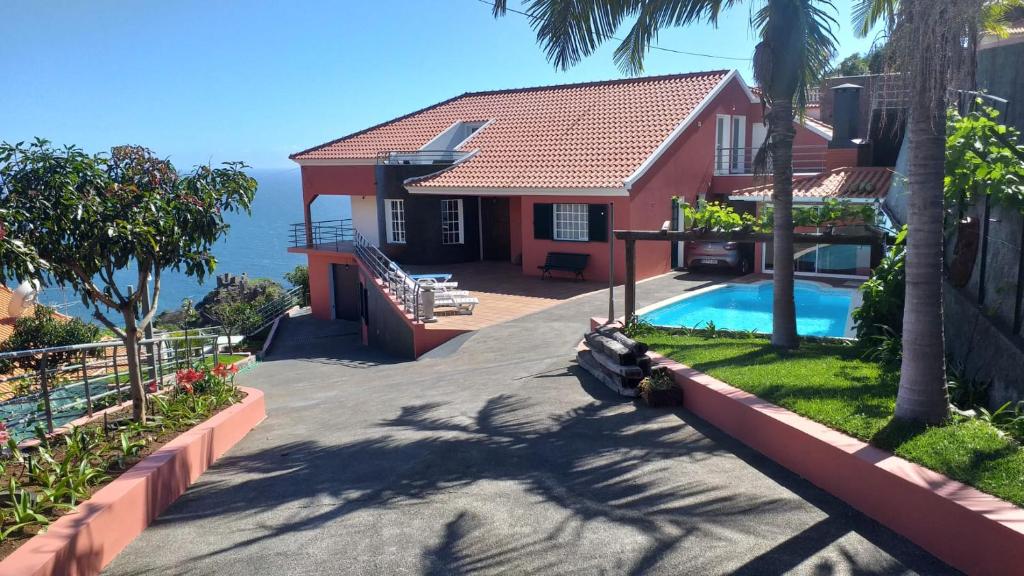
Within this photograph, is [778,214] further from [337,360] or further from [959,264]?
[337,360]

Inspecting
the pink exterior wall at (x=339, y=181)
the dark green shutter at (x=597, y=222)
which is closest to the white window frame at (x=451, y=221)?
the pink exterior wall at (x=339, y=181)

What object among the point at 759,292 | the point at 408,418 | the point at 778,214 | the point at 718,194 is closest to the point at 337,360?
the point at 408,418

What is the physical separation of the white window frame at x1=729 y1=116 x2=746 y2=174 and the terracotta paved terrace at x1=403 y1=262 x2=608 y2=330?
789 cm

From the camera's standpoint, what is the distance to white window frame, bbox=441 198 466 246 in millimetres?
26109

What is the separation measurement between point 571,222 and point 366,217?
9.47m

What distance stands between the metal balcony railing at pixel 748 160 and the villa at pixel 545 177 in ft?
0.18

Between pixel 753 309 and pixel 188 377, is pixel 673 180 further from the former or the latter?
pixel 188 377

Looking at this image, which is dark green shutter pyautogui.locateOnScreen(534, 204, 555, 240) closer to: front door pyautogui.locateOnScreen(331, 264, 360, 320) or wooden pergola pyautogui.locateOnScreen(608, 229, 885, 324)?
front door pyautogui.locateOnScreen(331, 264, 360, 320)

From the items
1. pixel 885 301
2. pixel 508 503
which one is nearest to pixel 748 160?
pixel 885 301

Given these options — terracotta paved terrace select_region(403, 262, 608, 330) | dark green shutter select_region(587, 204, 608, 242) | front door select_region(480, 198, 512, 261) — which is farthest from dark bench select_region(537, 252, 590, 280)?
front door select_region(480, 198, 512, 261)

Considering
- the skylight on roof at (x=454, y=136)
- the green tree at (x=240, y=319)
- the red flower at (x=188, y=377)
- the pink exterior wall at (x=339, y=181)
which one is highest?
the skylight on roof at (x=454, y=136)

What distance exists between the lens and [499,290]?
21.1m

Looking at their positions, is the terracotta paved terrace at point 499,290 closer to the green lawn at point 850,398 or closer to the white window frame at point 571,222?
the white window frame at point 571,222

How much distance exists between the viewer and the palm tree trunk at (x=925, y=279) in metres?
5.86
